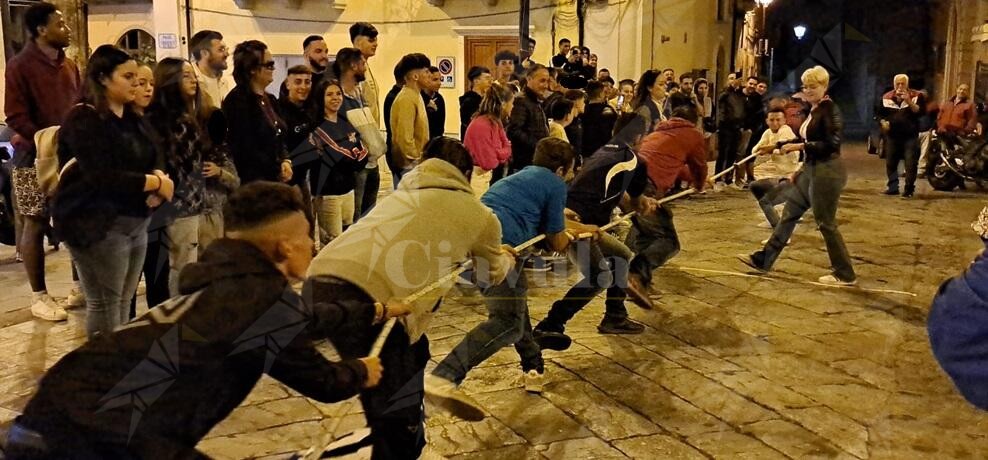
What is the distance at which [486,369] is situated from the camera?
17.4ft

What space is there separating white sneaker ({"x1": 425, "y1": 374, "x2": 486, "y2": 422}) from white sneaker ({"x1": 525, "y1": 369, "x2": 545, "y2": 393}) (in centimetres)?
80

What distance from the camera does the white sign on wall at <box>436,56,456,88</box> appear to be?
1677 centimetres

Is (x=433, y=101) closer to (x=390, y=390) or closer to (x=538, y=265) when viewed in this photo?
(x=538, y=265)

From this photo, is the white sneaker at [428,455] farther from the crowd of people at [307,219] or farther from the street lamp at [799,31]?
the street lamp at [799,31]

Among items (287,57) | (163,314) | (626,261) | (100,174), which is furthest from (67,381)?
(287,57)

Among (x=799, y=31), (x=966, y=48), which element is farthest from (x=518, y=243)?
(x=799, y=31)

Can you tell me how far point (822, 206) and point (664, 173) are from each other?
1.45m

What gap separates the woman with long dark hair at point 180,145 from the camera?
5.04 meters

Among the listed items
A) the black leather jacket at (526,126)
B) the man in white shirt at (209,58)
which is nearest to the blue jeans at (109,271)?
the man in white shirt at (209,58)

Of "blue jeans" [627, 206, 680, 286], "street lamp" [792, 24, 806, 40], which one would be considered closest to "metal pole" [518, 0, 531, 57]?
"blue jeans" [627, 206, 680, 286]

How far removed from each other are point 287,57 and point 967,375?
16.8m

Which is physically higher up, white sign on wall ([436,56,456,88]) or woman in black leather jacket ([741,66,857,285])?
white sign on wall ([436,56,456,88])

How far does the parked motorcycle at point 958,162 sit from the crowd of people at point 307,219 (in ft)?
20.1

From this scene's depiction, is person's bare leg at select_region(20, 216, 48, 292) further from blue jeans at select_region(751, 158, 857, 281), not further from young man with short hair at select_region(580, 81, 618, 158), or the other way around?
young man with short hair at select_region(580, 81, 618, 158)
